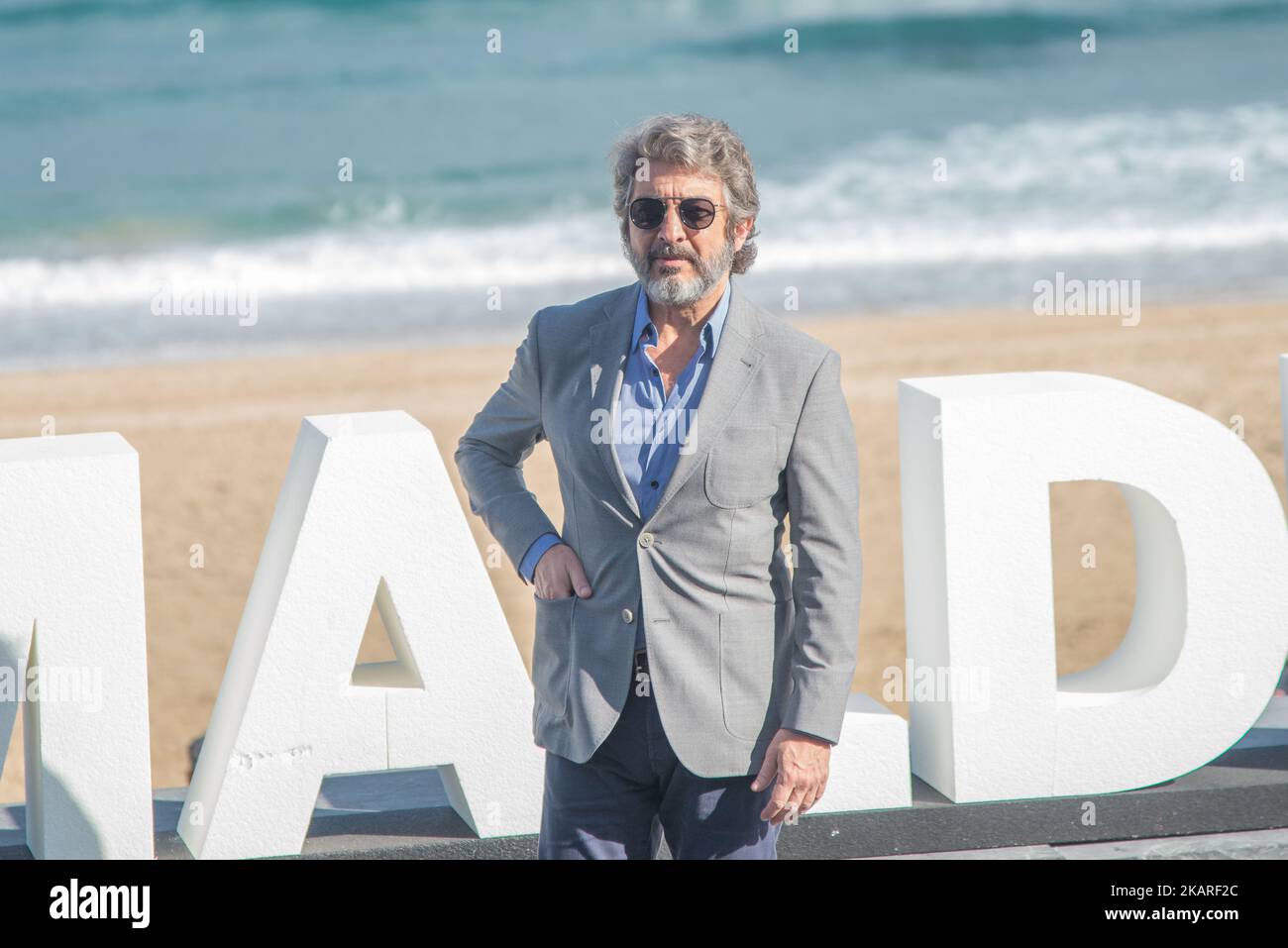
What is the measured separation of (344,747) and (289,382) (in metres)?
6.67

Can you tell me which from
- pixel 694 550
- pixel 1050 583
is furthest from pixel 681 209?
pixel 1050 583

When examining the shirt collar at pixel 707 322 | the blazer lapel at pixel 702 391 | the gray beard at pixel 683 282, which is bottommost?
the blazer lapel at pixel 702 391

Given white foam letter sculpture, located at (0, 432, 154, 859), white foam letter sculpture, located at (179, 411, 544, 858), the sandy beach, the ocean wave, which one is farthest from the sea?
white foam letter sculpture, located at (0, 432, 154, 859)

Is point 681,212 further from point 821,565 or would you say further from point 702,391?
point 821,565

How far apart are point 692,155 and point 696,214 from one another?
99 mm

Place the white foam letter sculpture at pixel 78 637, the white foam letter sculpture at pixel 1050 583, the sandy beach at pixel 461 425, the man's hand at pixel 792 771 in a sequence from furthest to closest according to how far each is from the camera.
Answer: the sandy beach at pixel 461 425 < the white foam letter sculpture at pixel 1050 583 < the white foam letter sculpture at pixel 78 637 < the man's hand at pixel 792 771

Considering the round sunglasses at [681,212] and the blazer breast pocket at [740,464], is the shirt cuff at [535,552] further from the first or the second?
the round sunglasses at [681,212]

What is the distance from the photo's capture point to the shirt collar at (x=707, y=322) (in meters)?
2.73

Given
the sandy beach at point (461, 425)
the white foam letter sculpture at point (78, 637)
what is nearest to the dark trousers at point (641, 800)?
the white foam letter sculpture at point (78, 637)

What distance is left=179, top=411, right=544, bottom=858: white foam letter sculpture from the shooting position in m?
3.85

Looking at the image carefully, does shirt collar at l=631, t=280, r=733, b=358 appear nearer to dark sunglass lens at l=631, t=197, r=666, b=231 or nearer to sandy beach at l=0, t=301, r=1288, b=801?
dark sunglass lens at l=631, t=197, r=666, b=231

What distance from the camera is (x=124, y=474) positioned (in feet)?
12.4

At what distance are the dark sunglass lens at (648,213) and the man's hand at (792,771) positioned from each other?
89 centimetres

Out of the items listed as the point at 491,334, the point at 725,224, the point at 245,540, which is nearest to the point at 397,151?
the point at 491,334
